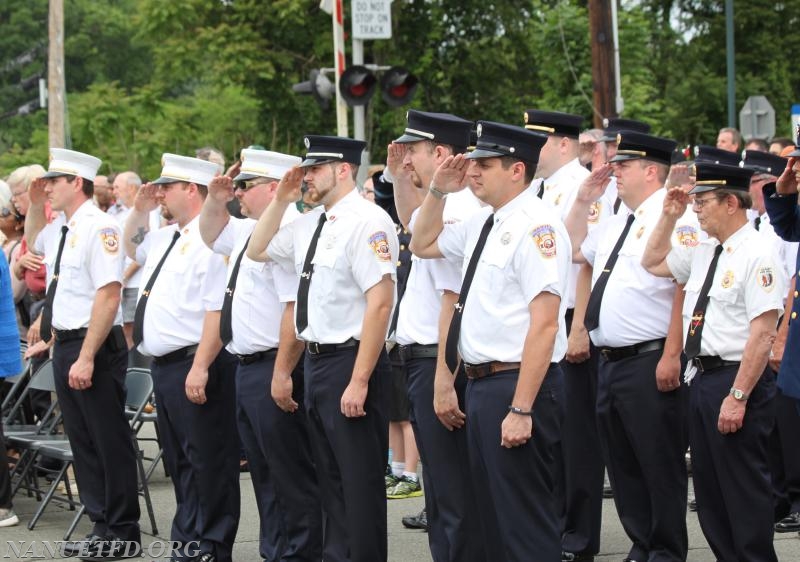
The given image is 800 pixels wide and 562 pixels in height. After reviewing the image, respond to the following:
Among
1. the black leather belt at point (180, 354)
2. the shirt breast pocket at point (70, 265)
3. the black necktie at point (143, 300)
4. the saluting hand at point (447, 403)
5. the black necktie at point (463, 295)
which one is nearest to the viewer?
the black necktie at point (463, 295)

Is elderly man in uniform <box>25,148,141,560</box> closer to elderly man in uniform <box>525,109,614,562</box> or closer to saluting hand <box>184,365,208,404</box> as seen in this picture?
saluting hand <box>184,365,208,404</box>

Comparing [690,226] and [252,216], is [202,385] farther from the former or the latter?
[690,226]

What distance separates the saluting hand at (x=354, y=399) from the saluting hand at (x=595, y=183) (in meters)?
1.62

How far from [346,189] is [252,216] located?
0.83 m

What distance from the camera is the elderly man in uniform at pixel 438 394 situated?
242 inches

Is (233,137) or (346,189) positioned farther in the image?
(233,137)

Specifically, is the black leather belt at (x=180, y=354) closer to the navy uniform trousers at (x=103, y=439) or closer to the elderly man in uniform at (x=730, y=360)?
the navy uniform trousers at (x=103, y=439)

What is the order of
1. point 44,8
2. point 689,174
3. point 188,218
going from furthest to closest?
point 44,8 < point 689,174 < point 188,218

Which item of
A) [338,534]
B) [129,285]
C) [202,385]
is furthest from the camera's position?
[129,285]

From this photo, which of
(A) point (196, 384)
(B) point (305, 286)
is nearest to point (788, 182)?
(B) point (305, 286)

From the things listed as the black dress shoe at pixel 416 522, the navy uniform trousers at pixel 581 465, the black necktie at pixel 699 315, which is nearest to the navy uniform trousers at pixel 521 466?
the black necktie at pixel 699 315

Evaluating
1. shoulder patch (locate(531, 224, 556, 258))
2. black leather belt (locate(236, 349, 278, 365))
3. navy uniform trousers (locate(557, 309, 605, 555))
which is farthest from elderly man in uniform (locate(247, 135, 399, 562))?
navy uniform trousers (locate(557, 309, 605, 555))

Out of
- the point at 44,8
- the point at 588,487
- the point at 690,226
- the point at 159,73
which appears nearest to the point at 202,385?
the point at 588,487

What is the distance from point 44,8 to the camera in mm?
49031
